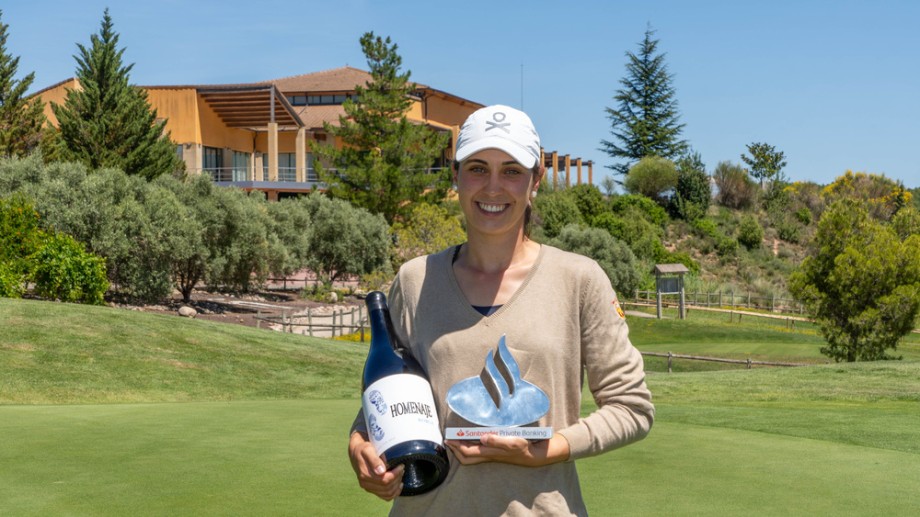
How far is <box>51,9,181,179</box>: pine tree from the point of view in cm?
5009

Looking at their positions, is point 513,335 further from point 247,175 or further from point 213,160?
point 247,175

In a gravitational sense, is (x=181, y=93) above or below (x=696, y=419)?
above

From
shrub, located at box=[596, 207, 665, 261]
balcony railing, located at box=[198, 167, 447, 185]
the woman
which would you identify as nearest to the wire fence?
shrub, located at box=[596, 207, 665, 261]

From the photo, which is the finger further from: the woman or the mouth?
the mouth

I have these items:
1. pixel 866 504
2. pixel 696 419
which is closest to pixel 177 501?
pixel 866 504

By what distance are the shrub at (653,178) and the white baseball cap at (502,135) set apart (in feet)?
248

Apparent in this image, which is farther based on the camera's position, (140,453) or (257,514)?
(140,453)

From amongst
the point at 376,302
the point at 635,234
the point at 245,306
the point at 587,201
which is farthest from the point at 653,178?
the point at 376,302

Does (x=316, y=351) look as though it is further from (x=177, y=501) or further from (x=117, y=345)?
(x=177, y=501)

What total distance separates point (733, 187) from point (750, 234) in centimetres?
751

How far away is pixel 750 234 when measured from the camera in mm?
74688

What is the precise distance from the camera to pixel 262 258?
42.1 metres

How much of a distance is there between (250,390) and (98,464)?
9087mm

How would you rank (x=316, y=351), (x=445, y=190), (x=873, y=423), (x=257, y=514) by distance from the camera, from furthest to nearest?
(x=445, y=190), (x=316, y=351), (x=873, y=423), (x=257, y=514)
